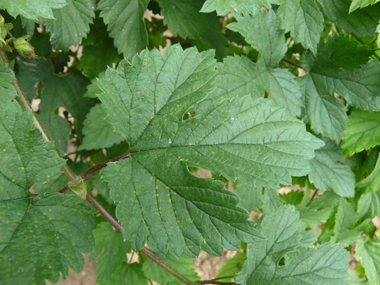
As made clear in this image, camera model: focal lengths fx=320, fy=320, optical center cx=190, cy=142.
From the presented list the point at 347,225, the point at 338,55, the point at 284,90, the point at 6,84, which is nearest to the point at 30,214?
the point at 6,84

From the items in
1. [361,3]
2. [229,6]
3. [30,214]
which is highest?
[361,3]

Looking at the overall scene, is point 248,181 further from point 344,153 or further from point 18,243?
point 344,153

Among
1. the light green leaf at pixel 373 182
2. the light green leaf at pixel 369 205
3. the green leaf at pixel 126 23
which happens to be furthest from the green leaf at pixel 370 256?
the green leaf at pixel 126 23

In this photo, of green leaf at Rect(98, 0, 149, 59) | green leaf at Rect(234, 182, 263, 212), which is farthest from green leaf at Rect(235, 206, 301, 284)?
green leaf at Rect(98, 0, 149, 59)

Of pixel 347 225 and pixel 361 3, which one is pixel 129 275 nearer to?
pixel 347 225

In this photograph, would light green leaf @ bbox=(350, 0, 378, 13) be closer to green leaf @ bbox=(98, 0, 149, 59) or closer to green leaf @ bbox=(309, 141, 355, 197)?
green leaf @ bbox=(309, 141, 355, 197)

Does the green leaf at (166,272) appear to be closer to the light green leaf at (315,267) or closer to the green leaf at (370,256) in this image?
the light green leaf at (315,267)
